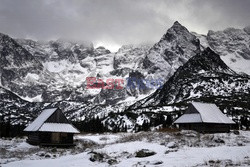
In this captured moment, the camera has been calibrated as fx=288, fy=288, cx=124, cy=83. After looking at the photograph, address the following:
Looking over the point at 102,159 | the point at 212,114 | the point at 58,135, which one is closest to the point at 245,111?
the point at 212,114

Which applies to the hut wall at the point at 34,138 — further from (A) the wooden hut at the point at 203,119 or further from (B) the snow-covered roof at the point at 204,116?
(B) the snow-covered roof at the point at 204,116

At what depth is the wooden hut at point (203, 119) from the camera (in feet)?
243

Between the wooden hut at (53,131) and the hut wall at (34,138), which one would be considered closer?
the wooden hut at (53,131)

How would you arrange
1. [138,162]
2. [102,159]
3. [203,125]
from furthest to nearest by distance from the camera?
[203,125] → [102,159] → [138,162]

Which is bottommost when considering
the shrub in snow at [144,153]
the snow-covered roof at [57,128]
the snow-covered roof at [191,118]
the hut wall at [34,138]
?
the hut wall at [34,138]

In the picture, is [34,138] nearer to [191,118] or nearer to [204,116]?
[191,118]

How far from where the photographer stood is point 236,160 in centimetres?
2166

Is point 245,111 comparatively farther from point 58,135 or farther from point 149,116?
point 58,135

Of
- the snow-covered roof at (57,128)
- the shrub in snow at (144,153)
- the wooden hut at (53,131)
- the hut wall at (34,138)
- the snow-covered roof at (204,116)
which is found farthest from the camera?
the snow-covered roof at (204,116)

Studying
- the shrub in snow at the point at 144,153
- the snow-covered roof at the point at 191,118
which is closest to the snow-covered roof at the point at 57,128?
the snow-covered roof at the point at 191,118

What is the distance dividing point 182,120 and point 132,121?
109m

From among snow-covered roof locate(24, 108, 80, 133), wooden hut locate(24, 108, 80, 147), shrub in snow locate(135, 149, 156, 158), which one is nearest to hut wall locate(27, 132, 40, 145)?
wooden hut locate(24, 108, 80, 147)

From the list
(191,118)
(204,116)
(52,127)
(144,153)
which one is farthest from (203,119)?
(144,153)

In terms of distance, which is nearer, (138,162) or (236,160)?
(236,160)
